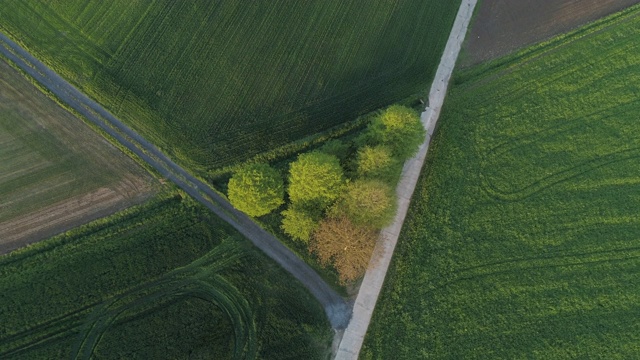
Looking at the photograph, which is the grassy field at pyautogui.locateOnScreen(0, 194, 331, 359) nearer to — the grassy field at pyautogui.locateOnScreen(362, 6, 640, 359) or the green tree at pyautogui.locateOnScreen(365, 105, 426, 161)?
the grassy field at pyautogui.locateOnScreen(362, 6, 640, 359)

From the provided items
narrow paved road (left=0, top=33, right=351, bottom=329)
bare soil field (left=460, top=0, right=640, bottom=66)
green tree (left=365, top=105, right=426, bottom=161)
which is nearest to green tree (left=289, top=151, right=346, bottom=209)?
green tree (left=365, top=105, right=426, bottom=161)

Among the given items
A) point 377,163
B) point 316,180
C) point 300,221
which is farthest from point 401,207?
point 300,221

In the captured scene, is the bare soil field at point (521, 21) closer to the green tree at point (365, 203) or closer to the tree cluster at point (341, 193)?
the tree cluster at point (341, 193)

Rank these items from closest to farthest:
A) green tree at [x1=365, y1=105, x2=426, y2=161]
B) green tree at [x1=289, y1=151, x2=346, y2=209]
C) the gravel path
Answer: green tree at [x1=289, y1=151, x2=346, y2=209] → green tree at [x1=365, y1=105, x2=426, y2=161] → the gravel path

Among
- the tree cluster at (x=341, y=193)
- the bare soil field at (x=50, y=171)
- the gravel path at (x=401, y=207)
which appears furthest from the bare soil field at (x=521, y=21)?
the bare soil field at (x=50, y=171)

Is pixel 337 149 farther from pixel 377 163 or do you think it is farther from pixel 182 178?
pixel 182 178

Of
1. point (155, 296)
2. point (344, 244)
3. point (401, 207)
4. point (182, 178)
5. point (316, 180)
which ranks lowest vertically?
point (155, 296)
